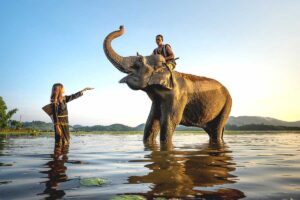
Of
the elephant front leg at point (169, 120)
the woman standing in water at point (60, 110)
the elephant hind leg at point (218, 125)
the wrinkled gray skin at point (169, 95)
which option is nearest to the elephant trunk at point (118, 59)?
the wrinkled gray skin at point (169, 95)

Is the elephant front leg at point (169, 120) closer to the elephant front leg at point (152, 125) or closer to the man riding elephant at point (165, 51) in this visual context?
the elephant front leg at point (152, 125)

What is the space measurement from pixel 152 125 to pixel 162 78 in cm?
201

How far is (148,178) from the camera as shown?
3.20m

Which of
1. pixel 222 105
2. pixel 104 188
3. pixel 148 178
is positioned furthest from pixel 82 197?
pixel 222 105

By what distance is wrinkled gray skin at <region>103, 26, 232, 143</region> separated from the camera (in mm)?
9672

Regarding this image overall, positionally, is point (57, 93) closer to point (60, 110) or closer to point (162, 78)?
point (60, 110)

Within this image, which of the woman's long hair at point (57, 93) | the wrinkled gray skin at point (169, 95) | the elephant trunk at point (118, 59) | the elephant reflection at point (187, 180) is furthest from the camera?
the elephant trunk at point (118, 59)

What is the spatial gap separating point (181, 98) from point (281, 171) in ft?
21.0

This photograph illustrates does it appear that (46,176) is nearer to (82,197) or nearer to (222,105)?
(82,197)

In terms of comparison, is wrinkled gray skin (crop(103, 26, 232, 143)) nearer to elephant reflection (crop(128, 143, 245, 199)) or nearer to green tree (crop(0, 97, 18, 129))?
elephant reflection (crop(128, 143, 245, 199))

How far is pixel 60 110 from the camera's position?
9.20 meters

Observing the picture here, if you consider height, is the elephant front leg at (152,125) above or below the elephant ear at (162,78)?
below

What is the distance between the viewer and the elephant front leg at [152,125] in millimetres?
10569

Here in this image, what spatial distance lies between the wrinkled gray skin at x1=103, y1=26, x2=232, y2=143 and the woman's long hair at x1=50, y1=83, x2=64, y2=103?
1972 mm
